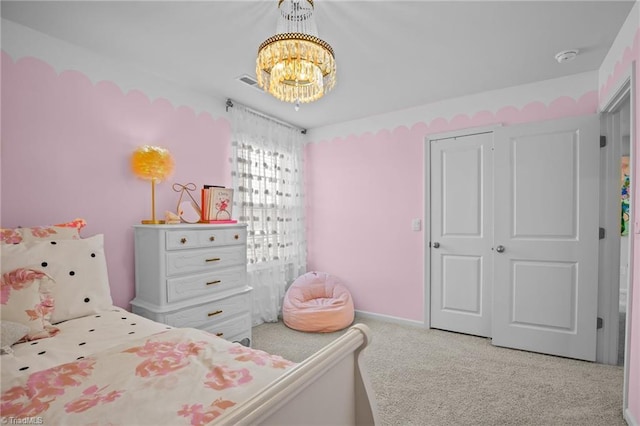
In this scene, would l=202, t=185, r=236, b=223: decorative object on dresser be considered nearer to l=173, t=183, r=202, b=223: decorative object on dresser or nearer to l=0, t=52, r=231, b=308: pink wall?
l=173, t=183, r=202, b=223: decorative object on dresser

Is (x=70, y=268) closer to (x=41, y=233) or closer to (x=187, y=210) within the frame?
(x=41, y=233)

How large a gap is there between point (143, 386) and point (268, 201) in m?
2.84

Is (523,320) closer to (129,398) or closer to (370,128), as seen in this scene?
(370,128)

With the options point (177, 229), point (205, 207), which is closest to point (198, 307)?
point (177, 229)

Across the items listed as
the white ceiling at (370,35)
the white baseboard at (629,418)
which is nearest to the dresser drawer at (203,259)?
the white ceiling at (370,35)

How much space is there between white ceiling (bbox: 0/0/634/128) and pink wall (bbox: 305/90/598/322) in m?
0.75

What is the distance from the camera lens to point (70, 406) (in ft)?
3.14

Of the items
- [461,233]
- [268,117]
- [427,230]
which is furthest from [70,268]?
[461,233]

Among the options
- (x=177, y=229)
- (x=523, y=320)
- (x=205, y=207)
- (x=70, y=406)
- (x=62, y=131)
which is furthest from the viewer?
(x=523, y=320)

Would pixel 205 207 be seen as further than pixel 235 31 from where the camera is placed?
Yes

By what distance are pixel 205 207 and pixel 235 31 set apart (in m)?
1.40

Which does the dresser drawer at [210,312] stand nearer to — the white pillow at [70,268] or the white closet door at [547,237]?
the white pillow at [70,268]

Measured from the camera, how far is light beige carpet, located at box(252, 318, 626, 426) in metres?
1.96

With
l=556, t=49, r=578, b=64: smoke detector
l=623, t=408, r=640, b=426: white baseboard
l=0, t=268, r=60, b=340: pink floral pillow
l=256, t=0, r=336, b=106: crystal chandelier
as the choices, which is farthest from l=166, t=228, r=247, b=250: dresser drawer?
l=556, t=49, r=578, b=64: smoke detector
